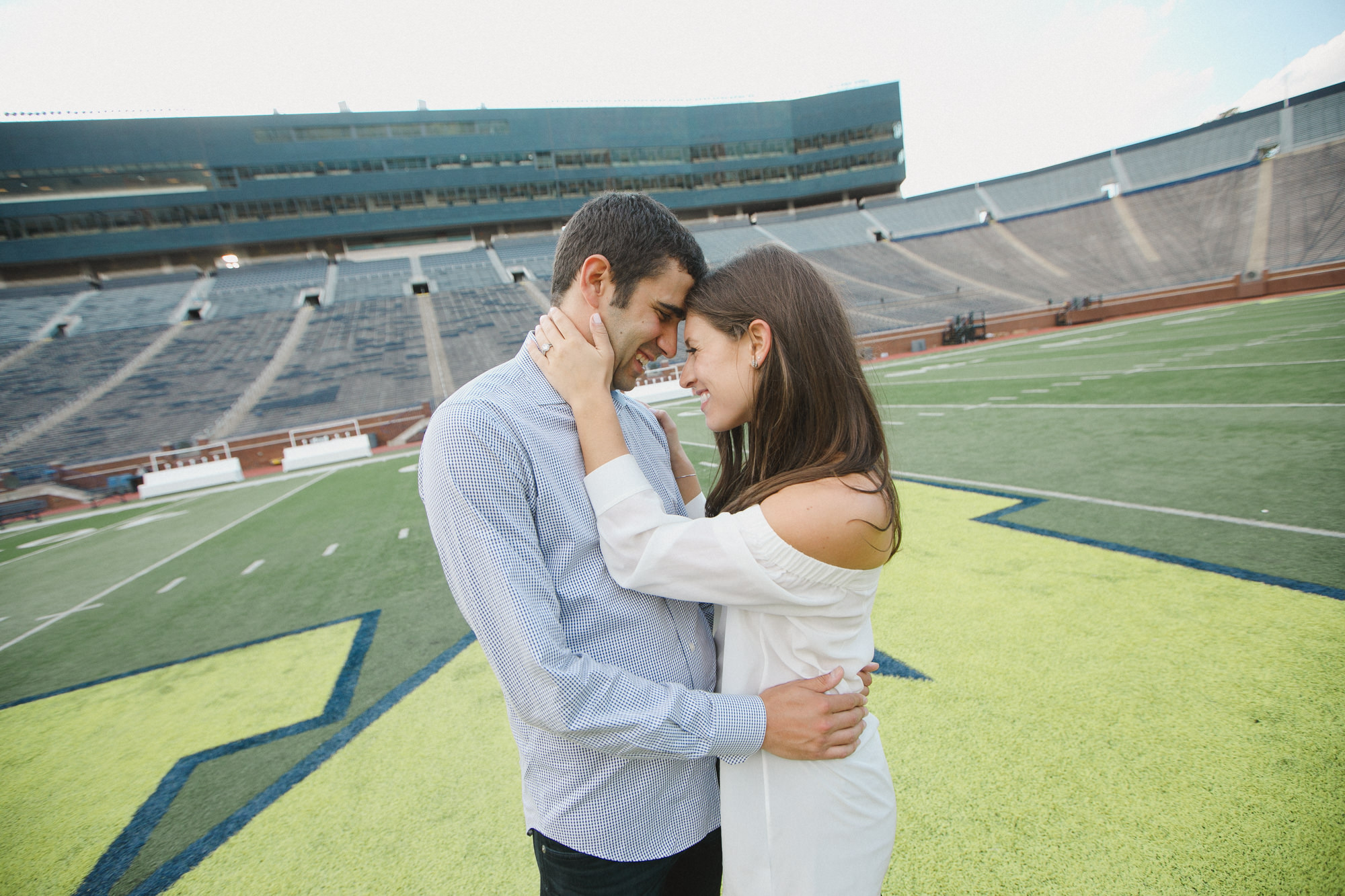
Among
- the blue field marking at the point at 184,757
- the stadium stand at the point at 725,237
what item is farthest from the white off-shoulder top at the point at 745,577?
the stadium stand at the point at 725,237

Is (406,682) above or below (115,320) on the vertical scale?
below

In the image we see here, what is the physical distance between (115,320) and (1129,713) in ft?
139

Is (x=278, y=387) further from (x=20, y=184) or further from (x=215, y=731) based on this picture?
(x=20, y=184)

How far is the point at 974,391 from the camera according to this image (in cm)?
1222

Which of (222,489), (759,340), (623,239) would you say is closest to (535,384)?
(623,239)

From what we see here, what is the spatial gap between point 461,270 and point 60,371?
21.1 m

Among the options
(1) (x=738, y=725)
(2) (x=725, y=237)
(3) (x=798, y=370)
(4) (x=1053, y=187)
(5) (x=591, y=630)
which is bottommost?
(1) (x=738, y=725)

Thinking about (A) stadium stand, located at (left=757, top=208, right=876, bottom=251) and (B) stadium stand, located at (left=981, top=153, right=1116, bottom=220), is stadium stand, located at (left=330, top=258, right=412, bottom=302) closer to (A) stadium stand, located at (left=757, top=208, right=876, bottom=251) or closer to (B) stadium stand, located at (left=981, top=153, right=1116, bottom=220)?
(A) stadium stand, located at (left=757, top=208, right=876, bottom=251)

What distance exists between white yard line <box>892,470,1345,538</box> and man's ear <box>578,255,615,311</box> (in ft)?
16.8

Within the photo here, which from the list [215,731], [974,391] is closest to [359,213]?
[974,391]

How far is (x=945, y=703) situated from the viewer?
2.78 m

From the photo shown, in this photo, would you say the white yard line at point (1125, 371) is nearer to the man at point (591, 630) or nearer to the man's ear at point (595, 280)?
the man at point (591, 630)

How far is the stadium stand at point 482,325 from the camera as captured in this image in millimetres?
27203

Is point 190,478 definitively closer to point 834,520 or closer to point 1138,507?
point 834,520
